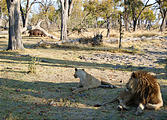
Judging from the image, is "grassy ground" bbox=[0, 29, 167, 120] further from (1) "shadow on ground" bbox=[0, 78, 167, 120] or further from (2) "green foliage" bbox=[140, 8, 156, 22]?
(2) "green foliage" bbox=[140, 8, 156, 22]

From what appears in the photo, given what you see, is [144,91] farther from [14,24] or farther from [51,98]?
[14,24]

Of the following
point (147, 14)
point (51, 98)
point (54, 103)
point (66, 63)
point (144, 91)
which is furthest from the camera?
point (147, 14)

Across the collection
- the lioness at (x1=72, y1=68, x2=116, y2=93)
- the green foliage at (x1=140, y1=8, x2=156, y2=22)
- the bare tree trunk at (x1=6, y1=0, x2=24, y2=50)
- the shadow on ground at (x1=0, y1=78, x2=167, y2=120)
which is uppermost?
the green foliage at (x1=140, y1=8, x2=156, y2=22)

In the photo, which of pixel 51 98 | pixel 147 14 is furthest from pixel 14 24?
pixel 147 14

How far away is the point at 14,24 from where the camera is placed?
14.0 meters

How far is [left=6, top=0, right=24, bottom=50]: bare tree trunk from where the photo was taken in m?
13.8

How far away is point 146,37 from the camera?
2588 cm

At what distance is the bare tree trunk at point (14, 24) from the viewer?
1380cm

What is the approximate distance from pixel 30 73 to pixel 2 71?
1.29 m

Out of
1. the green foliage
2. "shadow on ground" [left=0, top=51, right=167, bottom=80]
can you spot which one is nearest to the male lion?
"shadow on ground" [left=0, top=51, right=167, bottom=80]

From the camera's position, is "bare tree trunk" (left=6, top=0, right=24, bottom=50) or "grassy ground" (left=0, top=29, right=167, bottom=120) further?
"bare tree trunk" (left=6, top=0, right=24, bottom=50)

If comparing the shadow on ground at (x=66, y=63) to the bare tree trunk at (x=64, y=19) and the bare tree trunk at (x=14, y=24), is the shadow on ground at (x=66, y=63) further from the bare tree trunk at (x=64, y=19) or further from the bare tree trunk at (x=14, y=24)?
the bare tree trunk at (x=64, y=19)

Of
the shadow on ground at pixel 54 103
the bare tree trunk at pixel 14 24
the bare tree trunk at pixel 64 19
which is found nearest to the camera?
the shadow on ground at pixel 54 103

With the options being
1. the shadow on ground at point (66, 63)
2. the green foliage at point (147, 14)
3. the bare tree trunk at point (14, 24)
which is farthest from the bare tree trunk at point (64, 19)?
the green foliage at point (147, 14)
